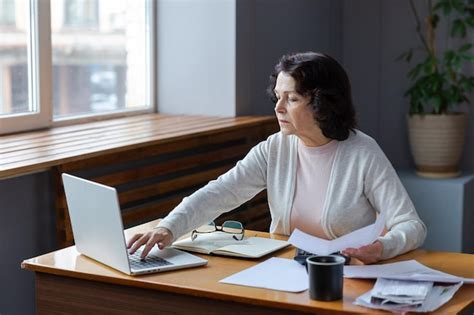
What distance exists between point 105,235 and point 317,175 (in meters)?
0.73

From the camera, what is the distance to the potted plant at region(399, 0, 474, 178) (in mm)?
5121

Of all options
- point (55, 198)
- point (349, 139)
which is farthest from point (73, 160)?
point (349, 139)

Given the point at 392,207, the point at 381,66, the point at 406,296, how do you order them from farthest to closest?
the point at 381,66 → the point at 392,207 → the point at 406,296

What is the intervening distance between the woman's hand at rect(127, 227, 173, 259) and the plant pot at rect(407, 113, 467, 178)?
2999 millimetres

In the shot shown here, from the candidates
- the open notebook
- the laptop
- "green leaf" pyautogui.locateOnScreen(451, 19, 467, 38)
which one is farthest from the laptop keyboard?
"green leaf" pyautogui.locateOnScreen(451, 19, 467, 38)

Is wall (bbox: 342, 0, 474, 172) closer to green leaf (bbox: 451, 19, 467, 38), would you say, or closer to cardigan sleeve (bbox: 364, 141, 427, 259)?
green leaf (bbox: 451, 19, 467, 38)

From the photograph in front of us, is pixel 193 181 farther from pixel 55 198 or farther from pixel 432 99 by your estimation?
pixel 432 99

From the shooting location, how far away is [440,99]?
202 inches

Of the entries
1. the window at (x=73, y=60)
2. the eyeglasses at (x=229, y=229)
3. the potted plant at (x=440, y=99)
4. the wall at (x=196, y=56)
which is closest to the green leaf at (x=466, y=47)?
the potted plant at (x=440, y=99)

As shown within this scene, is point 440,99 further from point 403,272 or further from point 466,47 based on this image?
point 403,272

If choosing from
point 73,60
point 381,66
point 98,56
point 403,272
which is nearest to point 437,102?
point 381,66

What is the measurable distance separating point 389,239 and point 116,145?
1470 mm

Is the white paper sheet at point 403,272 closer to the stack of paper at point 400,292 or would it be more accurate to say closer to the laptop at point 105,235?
the stack of paper at point 400,292

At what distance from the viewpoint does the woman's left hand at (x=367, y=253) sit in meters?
2.32
